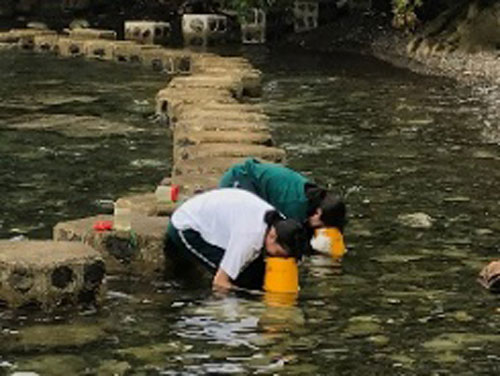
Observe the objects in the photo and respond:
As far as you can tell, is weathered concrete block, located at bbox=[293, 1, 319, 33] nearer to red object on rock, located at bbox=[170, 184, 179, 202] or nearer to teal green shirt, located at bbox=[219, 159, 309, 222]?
red object on rock, located at bbox=[170, 184, 179, 202]

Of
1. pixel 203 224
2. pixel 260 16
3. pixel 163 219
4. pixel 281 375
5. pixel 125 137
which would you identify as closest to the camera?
pixel 281 375

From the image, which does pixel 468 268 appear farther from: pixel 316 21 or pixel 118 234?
pixel 316 21

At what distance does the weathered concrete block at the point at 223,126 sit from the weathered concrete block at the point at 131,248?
4.47 m

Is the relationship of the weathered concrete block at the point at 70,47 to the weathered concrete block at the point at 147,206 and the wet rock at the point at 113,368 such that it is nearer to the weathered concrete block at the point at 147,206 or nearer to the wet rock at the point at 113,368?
the weathered concrete block at the point at 147,206

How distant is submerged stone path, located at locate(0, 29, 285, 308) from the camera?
315 inches

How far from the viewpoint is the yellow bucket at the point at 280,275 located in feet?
27.3

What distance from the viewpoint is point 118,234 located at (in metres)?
9.04

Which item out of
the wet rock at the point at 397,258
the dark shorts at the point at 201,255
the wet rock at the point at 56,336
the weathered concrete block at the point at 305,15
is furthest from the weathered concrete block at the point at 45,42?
the wet rock at the point at 56,336

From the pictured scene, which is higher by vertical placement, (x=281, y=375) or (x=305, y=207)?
(x=305, y=207)

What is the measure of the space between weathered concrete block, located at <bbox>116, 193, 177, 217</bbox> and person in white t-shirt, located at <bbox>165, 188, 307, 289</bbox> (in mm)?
888

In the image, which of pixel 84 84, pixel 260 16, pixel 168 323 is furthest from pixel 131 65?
pixel 168 323

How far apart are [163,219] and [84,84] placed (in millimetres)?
12332

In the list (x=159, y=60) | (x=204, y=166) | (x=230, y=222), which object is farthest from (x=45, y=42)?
(x=230, y=222)

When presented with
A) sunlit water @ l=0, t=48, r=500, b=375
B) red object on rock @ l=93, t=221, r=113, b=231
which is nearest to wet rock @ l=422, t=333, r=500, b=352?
sunlit water @ l=0, t=48, r=500, b=375
